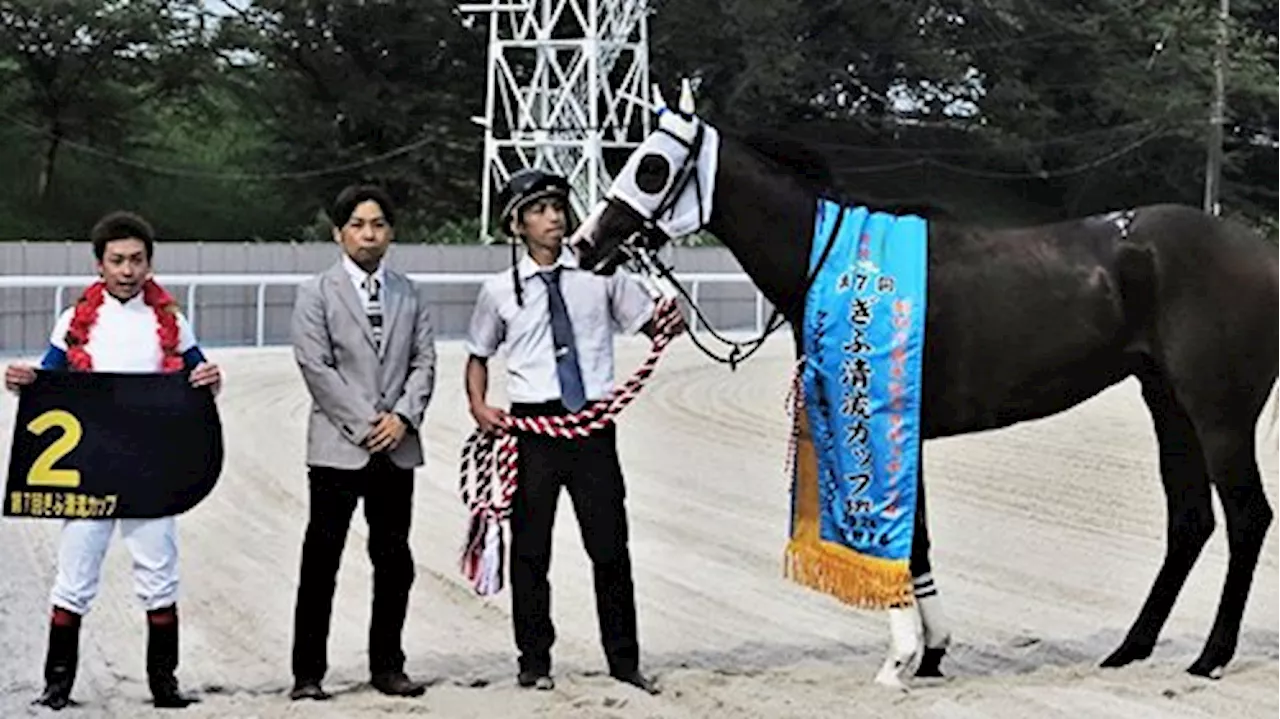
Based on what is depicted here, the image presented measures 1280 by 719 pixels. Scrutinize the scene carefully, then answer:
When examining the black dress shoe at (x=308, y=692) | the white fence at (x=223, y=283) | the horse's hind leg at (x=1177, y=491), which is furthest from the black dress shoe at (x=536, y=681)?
the white fence at (x=223, y=283)

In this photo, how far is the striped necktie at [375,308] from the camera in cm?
616

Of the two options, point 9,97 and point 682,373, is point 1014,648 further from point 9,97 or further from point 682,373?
point 9,97

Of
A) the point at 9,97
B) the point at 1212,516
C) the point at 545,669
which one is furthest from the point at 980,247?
the point at 9,97

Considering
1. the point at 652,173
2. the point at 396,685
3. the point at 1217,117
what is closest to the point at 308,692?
the point at 396,685

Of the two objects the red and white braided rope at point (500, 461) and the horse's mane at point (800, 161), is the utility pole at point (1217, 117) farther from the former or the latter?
the red and white braided rope at point (500, 461)

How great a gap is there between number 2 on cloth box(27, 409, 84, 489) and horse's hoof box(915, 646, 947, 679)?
8.54ft

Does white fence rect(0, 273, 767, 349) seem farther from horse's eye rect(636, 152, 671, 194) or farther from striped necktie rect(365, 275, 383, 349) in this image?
striped necktie rect(365, 275, 383, 349)

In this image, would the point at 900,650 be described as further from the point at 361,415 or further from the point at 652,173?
the point at 361,415

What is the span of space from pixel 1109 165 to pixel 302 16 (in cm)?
1665

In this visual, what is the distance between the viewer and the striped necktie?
6156 mm

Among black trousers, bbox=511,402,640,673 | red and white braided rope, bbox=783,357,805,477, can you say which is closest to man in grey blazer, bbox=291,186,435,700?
black trousers, bbox=511,402,640,673

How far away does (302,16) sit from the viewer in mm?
37656

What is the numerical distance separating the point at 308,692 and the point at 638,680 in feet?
3.16

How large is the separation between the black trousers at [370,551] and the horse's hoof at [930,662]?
1.60 m
